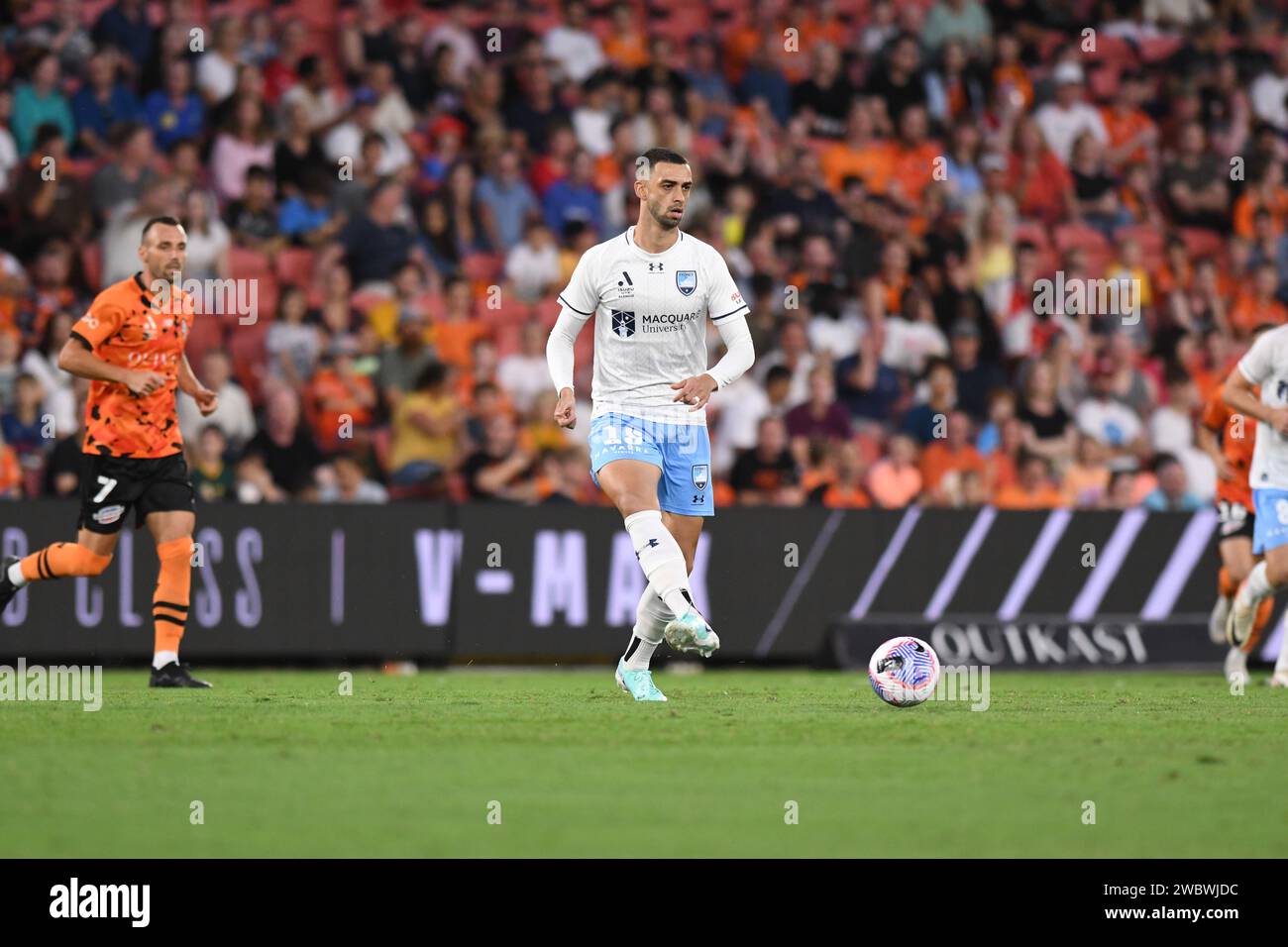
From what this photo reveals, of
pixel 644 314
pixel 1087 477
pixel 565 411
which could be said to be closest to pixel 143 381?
pixel 565 411

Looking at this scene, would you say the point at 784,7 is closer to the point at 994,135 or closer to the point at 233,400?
the point at 994,135

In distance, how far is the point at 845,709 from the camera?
10.3 m

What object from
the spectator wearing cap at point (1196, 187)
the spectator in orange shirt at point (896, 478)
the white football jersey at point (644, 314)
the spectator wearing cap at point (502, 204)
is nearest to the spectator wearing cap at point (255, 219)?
the spectator wearing cap at point (502, 204)

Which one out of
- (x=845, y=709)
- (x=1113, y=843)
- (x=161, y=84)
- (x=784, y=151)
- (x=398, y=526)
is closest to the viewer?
(x=1113, y=843)

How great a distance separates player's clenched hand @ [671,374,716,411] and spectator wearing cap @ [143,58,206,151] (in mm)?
10072

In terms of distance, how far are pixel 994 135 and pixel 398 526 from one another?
8.86 m

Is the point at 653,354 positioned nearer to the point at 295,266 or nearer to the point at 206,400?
the point at 206,400

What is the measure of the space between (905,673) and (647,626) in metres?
1.32

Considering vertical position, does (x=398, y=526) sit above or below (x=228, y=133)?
below

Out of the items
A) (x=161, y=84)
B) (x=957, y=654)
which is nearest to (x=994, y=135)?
(x=957, y=654)

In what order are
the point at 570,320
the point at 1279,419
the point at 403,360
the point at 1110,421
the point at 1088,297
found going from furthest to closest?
the point at 1088,297 < the point at 1110,421 < the point at 403,360 < the point at 1279,419 < the point at 570,320

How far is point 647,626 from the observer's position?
33.7 feet

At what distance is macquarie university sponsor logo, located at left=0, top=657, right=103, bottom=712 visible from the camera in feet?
36.4

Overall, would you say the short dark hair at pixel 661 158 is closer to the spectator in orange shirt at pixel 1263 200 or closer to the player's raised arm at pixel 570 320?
the player's raised arm at pixel 570 320
